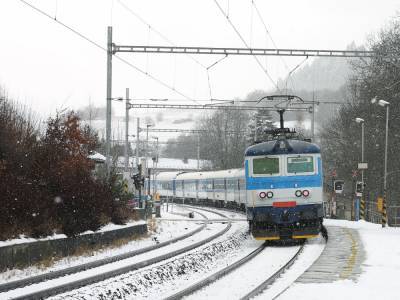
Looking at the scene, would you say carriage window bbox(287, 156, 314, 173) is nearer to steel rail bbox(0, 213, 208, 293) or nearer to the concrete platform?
the concrete platform

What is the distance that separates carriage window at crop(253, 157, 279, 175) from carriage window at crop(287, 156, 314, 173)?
389mm

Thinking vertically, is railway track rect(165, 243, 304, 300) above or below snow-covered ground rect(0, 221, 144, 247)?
below

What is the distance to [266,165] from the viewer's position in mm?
19875

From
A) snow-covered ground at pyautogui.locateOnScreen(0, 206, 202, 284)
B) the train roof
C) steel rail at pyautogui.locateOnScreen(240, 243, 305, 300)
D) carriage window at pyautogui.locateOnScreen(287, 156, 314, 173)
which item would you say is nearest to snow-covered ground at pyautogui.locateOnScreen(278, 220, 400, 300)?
steel rail at pyautogui.locateOnScreen(240, 243, 305, 300)

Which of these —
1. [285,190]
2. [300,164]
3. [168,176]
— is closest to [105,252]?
[285,190]

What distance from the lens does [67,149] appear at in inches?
Answer: 822

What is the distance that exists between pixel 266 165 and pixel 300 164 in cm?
102

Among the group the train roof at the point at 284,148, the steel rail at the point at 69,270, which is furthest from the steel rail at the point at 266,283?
the train roof at the point at 284,148

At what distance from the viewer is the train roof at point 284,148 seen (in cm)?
1981

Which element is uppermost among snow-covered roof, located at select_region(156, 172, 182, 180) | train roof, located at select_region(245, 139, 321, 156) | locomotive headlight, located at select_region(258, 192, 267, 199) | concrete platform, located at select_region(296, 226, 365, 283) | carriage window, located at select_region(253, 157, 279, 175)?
snow-covered roof, located at select_region(156, 172, 182, 180)

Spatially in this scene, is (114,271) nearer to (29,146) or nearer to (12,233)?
(12,233)

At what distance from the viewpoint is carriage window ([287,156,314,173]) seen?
19688 mm

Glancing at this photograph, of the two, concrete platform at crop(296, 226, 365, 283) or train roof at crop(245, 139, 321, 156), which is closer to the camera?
concrete platform at crop(296, 226, 365, 283)

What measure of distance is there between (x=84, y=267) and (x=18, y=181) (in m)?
3.02
